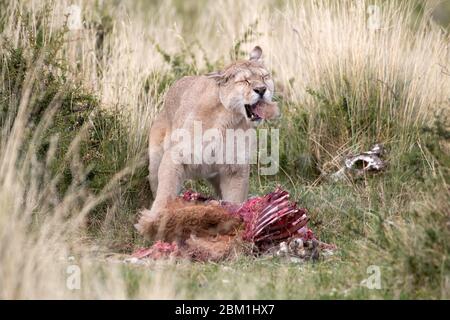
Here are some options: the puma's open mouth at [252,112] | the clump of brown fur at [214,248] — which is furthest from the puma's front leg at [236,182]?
the clump of brown fur at [214,248]

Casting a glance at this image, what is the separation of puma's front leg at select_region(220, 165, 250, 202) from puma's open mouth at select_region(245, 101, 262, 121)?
1.68 ft

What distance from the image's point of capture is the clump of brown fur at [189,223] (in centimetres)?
709

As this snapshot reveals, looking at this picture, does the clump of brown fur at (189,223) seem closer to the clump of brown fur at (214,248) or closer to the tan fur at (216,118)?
the clump of brown fur at (214,248)

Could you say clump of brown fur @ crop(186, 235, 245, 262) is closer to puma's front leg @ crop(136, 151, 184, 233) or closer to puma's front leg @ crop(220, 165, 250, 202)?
puma's front leg @ crop(136, 151, 184, 233)

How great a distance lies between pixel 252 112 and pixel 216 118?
37cm

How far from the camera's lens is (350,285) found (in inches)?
234

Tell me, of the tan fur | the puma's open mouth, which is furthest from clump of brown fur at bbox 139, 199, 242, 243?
the puma's open mouth

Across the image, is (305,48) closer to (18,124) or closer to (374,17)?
(374,17)

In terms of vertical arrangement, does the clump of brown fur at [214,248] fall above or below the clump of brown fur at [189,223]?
below

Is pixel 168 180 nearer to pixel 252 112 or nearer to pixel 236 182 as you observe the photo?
pixel 236 182

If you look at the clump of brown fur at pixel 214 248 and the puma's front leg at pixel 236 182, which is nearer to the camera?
the clump of brown fur at pixel 214 248

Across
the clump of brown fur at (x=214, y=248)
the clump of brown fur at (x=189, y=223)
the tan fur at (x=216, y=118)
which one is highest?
the tan fur at (x=216, y=118)

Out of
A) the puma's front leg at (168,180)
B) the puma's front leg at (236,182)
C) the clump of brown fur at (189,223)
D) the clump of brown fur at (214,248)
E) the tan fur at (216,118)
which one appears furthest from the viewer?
the puma's front leg at (236,182)

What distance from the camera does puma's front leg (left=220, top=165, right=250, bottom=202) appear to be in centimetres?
797
